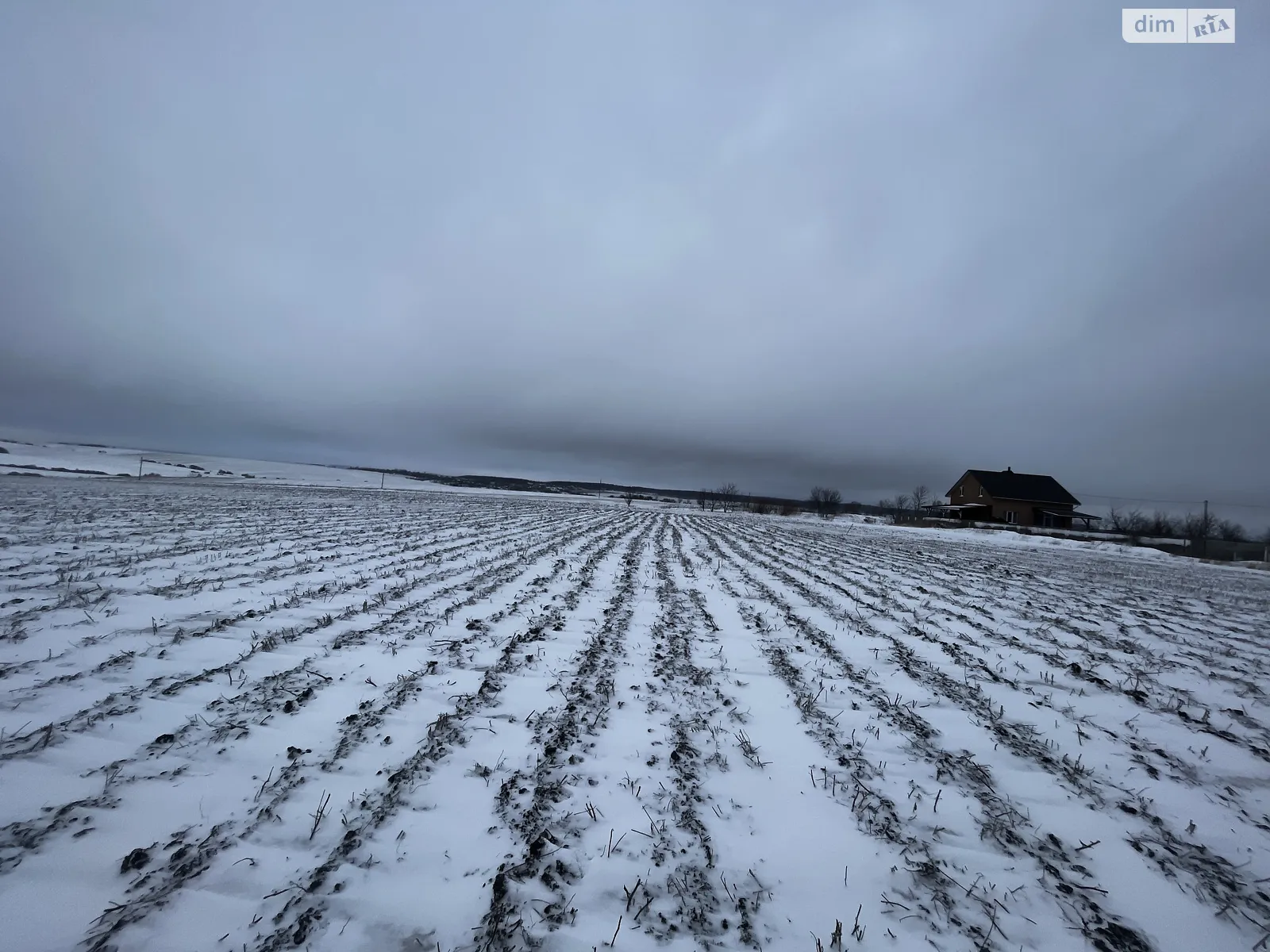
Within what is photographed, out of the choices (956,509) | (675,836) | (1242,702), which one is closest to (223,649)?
(675,836)

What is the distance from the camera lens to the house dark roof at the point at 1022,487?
53.8 m

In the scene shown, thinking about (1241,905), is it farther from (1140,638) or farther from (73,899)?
(1140,638)

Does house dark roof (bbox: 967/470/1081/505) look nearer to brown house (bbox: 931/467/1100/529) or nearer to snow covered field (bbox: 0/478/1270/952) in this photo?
brown house (bbox: 931/467/1100/529)

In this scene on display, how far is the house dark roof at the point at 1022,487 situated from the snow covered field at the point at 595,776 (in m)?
57.0

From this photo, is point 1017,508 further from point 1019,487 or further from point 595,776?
point 595,776

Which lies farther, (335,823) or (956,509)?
(956,509)

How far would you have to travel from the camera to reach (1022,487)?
55125 millimetres

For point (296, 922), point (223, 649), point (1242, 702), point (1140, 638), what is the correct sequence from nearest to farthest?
1. point (296, 922)
2. point (223, 649)
3. point (1242, 702)
4. point (1140, 638)

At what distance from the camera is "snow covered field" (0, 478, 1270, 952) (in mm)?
2207

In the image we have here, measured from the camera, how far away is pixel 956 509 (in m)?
58.1

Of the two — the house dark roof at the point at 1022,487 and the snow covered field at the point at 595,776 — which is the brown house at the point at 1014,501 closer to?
the house dark roof at the point at 1022,487

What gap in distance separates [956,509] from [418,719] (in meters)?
68.7

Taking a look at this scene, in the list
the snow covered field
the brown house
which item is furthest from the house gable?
the snow covered field

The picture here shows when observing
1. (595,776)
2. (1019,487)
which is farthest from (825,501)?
(595,776)
